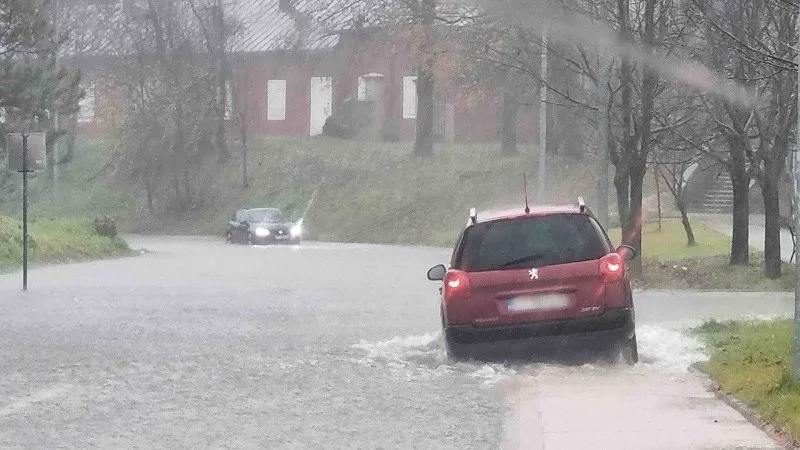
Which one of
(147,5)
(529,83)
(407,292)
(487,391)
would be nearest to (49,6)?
(407,292)

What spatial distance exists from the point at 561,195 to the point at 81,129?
34.7m

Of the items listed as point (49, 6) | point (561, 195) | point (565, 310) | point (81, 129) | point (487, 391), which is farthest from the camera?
point (81, 129)

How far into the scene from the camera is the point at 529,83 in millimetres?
48250

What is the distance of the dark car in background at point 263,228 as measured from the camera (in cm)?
5175

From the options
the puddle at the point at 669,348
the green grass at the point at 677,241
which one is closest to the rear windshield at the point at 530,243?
the puddle at the point at 669,348

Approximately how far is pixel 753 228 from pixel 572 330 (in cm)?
2895

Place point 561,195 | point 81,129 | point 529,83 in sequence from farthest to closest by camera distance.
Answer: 1. point 81,129
2. point 561,195
3. point 529,83

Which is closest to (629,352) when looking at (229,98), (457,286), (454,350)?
(454,350)

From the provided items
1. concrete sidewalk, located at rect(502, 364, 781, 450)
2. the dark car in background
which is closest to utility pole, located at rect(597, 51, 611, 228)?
concrete sidewalk, located at rect(502, 364, 781, 450)

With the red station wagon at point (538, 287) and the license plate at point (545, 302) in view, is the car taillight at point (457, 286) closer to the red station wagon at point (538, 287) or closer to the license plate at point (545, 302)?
the red station wagon at point (538, 287)

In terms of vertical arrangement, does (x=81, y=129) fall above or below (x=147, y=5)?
below

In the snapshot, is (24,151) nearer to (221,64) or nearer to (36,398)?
(36,398)

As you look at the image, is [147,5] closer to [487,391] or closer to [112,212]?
[112,212]

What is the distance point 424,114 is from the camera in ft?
193
